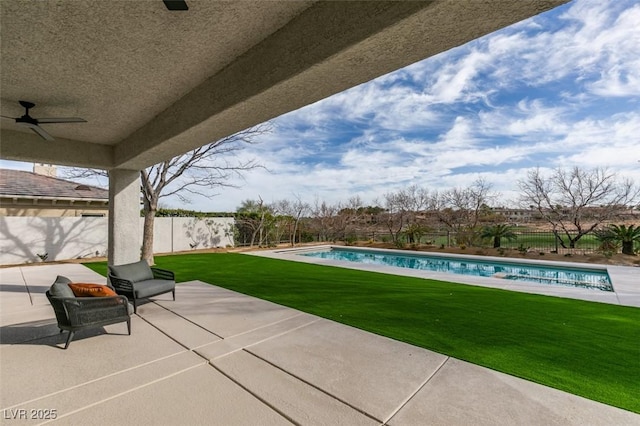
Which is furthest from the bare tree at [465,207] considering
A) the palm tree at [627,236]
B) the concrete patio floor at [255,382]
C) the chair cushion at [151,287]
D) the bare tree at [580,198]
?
the chair cushion at [151,287]

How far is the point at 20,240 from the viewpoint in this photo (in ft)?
36.2

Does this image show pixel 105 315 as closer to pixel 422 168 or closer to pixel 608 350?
pixel 608 350

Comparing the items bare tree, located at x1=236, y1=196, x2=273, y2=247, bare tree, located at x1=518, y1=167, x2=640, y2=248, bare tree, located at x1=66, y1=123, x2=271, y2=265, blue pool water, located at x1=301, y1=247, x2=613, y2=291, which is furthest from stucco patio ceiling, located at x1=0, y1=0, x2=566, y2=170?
bare tree, located at x1=518, y1=167, x2=640, y2=248

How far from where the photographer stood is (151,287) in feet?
16.6

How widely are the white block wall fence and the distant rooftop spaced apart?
7.84 feet

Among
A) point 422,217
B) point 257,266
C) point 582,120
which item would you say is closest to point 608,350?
point 257,266

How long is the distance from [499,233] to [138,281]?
15.7 metres

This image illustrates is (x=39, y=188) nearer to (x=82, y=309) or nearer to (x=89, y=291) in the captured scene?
(x=89, y=291)

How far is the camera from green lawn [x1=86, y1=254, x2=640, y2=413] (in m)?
2.91

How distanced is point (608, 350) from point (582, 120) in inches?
476

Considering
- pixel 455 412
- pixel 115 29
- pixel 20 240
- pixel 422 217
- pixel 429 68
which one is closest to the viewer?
pixel 455 412

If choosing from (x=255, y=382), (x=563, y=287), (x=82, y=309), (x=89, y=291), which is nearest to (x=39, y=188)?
(x=89, y=291)

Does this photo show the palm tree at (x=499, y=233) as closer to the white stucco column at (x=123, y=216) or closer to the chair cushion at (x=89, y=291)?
the white stucco column at (x=123, y=216)

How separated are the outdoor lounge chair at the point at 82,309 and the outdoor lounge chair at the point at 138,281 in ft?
2.84
